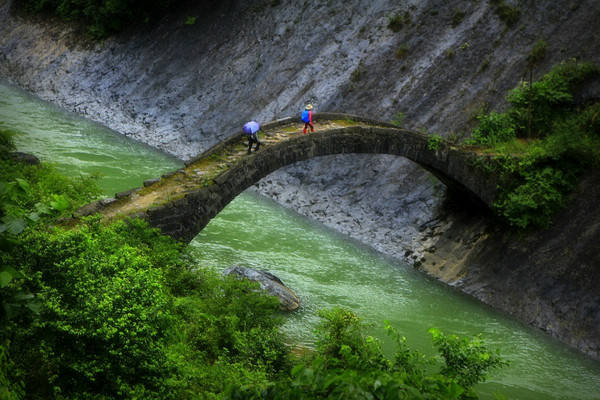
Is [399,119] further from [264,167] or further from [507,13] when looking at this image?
[264,167]

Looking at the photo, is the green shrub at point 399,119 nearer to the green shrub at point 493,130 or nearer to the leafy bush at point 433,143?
the green shrub at point 493,130

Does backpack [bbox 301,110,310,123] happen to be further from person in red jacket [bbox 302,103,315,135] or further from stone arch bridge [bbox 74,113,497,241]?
stone arch bridge [bbox 74,113,497,241]

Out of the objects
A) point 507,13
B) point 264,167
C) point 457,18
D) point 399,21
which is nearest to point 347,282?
point 264,167

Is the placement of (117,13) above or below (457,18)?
below

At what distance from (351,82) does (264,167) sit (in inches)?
611

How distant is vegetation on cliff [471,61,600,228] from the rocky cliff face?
4.00 feet

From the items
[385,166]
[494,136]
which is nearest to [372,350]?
[494,136]

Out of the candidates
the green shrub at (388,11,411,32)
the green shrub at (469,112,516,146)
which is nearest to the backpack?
the green shrub at (469,112,516,146)

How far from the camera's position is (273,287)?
50.6ft

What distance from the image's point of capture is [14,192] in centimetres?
534

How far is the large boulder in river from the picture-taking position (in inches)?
601

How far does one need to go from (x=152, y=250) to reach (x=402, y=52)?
21528 millimetres

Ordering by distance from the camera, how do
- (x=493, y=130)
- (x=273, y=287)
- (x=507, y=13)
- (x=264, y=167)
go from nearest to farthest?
(x=273, y=287) < (x=264, y=167) < (x=493, y=130) < (x=507, y=13)

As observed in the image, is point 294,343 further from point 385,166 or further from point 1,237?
point 385,166
